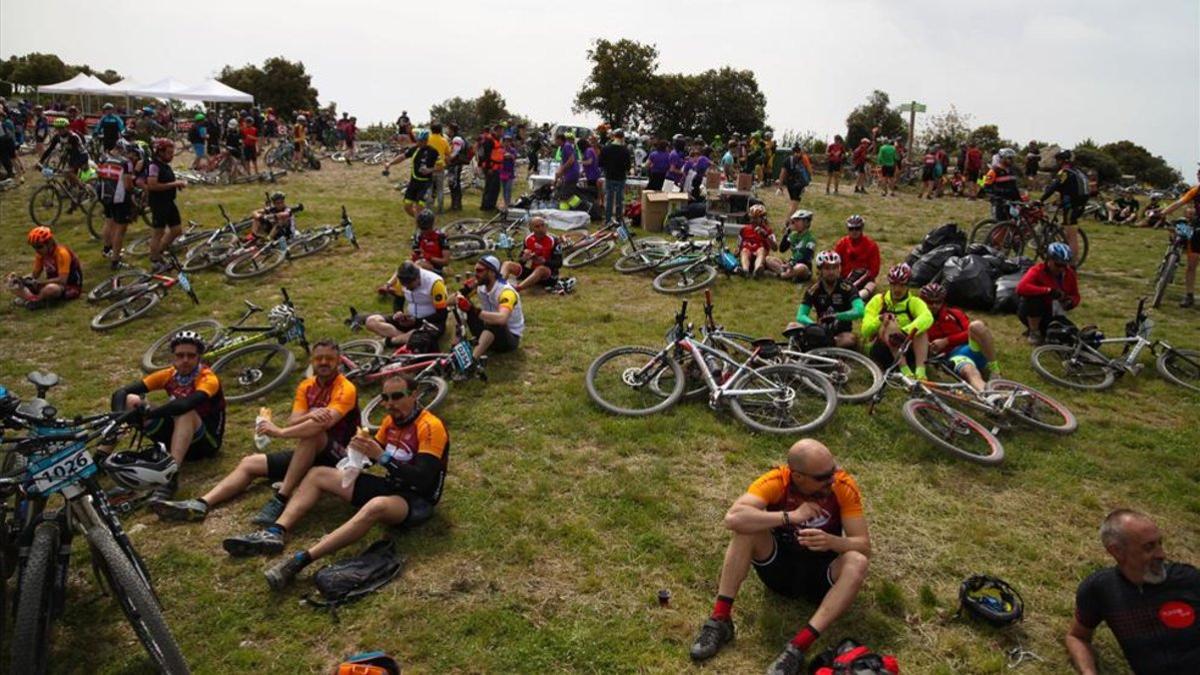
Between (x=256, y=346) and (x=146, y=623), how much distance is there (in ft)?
15.8

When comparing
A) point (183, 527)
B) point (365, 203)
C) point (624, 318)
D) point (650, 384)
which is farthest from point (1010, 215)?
point (365, 203)

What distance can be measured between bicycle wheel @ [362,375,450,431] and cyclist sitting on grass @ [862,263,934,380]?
14.8ft

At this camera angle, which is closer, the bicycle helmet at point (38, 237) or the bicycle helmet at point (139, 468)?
the bicycle helmet at point (139, 468)

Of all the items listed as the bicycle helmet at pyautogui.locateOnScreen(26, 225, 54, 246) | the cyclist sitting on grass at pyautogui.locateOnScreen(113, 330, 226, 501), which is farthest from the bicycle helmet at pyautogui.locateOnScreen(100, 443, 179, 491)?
the bicycle helmet at pyautogui.locateOnScreen(26, 225, 54, 246)

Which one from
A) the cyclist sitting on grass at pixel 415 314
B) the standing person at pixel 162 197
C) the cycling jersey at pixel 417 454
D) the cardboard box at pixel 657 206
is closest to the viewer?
the cycling jersey at pixel 417 454

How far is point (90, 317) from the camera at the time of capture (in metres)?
9.76

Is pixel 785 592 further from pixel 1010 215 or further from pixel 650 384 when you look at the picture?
pixel 1010 215

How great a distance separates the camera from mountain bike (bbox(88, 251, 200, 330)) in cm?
945

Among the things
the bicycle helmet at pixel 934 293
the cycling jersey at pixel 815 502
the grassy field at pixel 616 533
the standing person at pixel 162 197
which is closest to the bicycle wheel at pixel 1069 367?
the grassy field at pixel 616 533

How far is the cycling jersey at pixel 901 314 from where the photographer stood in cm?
696

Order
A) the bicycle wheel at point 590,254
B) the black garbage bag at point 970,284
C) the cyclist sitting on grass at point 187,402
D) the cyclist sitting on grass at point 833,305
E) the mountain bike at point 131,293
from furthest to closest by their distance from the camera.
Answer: the bicycle wheel at point 590,254
the black garbage bag at point 970,284
the mountain bike at point 131,293
the cyclist sitting on grass at point 833,305
the cyclist sitting on grass at point 187,402

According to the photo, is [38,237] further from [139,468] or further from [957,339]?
[957,339]

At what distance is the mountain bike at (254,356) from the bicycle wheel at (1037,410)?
738 centimetres

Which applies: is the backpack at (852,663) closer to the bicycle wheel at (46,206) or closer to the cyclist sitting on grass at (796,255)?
the cyclist sitting on grass at (796,255)
